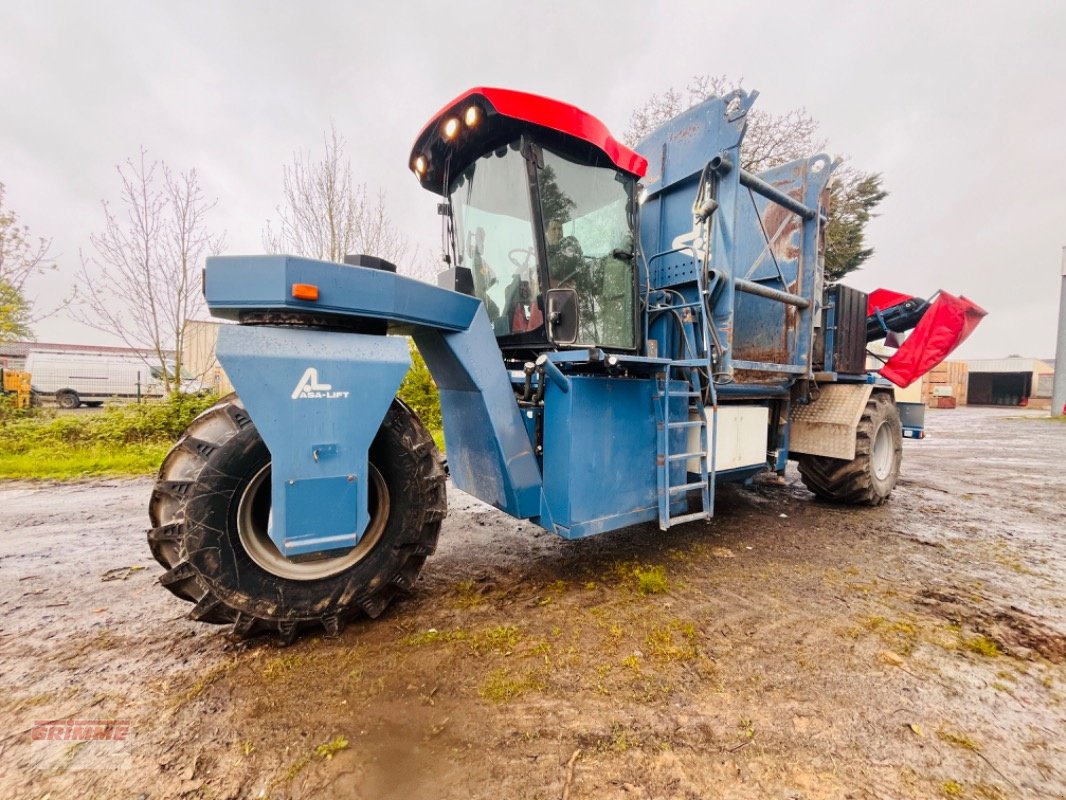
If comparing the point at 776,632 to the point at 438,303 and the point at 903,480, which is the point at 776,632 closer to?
the point at 438,303

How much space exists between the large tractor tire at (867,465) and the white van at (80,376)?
20.1 meters

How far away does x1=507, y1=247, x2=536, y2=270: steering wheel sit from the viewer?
288 centimetres

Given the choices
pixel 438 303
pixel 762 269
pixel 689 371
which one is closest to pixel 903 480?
pixel 762 269

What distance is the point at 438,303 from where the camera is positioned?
7.86ft

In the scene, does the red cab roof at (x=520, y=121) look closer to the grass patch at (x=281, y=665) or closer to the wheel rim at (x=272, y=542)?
the wheel rim at (x=272, y=542)

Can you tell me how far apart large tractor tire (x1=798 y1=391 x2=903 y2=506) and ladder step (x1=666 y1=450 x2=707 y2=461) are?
2.28 m

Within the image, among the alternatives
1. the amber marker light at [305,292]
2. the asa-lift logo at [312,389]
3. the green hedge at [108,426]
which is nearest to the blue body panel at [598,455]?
the asa-lift logo at [312,389]

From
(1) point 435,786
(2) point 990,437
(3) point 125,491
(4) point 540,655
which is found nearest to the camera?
(1) point 435,786

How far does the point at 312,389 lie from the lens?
6.57 feet

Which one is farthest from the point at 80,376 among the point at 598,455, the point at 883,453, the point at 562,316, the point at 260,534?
the point at 883,453

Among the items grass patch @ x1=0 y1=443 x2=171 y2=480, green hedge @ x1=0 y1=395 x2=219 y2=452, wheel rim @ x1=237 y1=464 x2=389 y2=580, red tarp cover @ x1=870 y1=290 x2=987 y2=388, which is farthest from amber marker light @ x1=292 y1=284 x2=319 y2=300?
green hedge @ x1=0 y1=395 x2=219 y2=452

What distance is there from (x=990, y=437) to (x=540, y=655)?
1711 centimetres

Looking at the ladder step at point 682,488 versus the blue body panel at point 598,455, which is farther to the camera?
the ladder step at point 682,488

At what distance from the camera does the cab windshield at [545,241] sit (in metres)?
2.82
